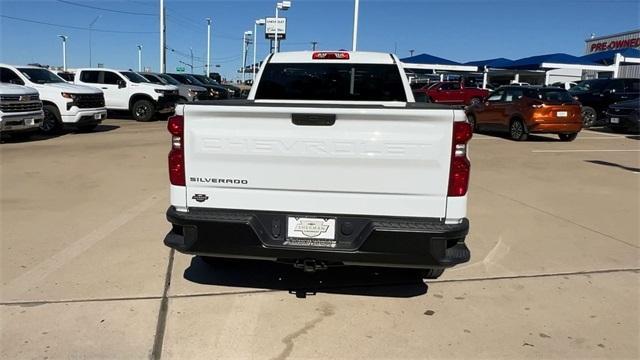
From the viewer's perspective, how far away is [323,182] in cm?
358

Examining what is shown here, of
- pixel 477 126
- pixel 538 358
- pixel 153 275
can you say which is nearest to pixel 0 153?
pixel 153 275

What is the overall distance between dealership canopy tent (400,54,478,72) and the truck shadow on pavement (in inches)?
1432

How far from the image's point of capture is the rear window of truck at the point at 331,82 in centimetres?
603

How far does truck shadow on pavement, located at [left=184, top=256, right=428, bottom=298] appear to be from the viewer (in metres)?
4.50

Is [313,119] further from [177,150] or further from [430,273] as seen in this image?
[430,273]

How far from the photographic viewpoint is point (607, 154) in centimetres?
1329

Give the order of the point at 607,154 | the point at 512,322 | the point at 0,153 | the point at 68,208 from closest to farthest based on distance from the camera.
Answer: the point at 512,322, the point at 68,208, the point at 0,153, the point at 607,154

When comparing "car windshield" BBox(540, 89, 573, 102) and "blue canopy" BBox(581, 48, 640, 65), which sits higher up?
"blue canopy" BBox(581, 48, 640, 65)

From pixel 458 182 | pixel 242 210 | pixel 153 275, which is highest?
pixel 458 182

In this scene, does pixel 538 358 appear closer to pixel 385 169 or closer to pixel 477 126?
pixel 385 169

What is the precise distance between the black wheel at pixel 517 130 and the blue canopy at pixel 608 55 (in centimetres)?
2368

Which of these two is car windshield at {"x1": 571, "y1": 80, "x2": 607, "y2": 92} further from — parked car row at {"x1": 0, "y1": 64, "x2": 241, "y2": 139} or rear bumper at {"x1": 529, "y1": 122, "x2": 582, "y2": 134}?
parked car row at {"x1": 0, "y1": 64, "x2": 241, "y2": 139}

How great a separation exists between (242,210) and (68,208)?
4.20 m

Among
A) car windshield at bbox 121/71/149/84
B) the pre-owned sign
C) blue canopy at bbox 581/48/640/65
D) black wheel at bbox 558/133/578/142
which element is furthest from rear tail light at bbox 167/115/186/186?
the pre-owned sign
